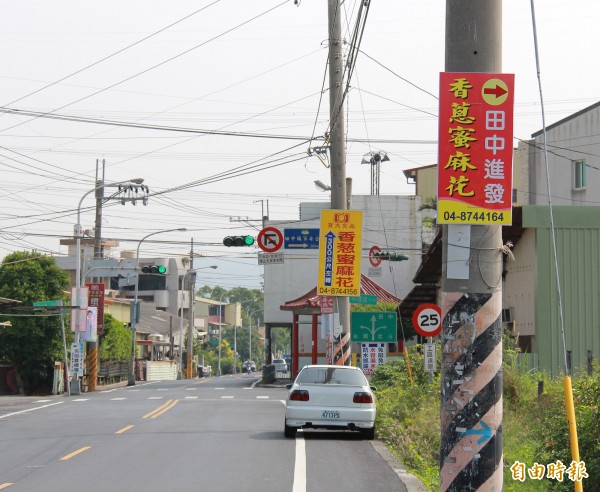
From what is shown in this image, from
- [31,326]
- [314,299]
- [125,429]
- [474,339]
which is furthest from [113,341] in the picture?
[474,339]

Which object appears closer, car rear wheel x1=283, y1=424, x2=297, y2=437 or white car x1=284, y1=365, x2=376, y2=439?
white car x1=284, y1=365, x2=376, y2=439

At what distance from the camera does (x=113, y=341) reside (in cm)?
6612

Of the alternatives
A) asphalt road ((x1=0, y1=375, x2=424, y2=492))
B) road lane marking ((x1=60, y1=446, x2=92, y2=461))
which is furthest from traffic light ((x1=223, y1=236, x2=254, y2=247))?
road lane marking ((x1=60, y1=446, x2=92, y2=461))

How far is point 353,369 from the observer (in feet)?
70.2

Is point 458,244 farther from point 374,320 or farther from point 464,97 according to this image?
point 374,320

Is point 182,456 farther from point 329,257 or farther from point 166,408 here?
point 166,408

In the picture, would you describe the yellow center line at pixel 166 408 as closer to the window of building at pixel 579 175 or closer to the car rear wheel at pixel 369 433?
the car rear wheel at pixel 369 433

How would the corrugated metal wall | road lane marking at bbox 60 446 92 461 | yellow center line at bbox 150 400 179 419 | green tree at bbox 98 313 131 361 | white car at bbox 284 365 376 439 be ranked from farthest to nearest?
green tree at bbox 98 313 131 361
yellow center line at bbox 150 400 179 419
the corrugated metal wall
white car at bbox 284 365 376 439
road lane marking at bbox 60 446 92 461

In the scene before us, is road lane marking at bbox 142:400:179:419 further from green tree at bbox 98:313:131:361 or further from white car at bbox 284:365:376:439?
green tree at bbox 98:313:131:361

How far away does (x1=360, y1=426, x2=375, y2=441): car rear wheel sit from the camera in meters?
20.7

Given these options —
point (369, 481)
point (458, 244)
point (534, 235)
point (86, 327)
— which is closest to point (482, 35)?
point (458, 244)

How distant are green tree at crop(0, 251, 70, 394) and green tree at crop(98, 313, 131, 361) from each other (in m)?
10.5

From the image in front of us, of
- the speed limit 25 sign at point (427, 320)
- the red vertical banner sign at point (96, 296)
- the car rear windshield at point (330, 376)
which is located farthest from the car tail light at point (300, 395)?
the red vertical banner sign at point (96, 296)

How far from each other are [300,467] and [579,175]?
111ft
